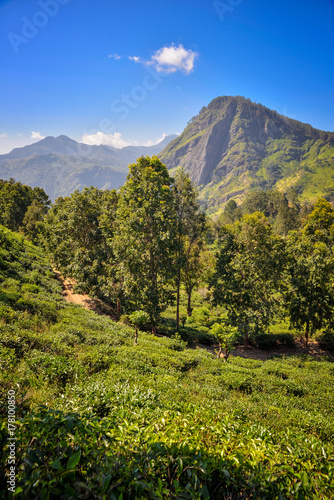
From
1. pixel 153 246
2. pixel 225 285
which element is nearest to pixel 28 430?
pixel 153 246

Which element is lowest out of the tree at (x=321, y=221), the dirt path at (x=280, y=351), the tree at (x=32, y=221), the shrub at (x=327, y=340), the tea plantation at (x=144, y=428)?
Answer: the dirt path at (x=280, y=351)

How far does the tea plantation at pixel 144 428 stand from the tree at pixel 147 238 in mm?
8167

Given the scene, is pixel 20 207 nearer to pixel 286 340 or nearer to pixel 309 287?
pixel 286 340

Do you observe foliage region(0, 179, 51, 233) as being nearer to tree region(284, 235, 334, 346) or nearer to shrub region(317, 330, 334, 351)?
tree region(284, 235, 334, 346)

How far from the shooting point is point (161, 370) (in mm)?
9375

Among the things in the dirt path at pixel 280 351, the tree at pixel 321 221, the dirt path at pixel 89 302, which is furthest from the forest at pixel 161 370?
the tree at pixel 321 221

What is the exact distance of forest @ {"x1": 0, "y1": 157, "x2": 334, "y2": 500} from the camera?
2.70 meters

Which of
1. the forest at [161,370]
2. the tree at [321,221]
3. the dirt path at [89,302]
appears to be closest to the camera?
the forest at [161,370]

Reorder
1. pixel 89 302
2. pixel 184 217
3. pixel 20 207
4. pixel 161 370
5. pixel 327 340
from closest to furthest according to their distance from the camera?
1. pixel 161 370
2. pixel 327 340
3. pixel 184 217
4. pixel 89 302
5. pixel 20 207

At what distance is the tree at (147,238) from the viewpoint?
18.7m

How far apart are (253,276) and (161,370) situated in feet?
50.3

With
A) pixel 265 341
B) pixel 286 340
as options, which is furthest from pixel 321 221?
pixel 265 341

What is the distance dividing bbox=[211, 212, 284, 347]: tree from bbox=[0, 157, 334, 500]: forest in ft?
0.42

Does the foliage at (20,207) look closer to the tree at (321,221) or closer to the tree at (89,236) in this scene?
the tree at (89,236)
